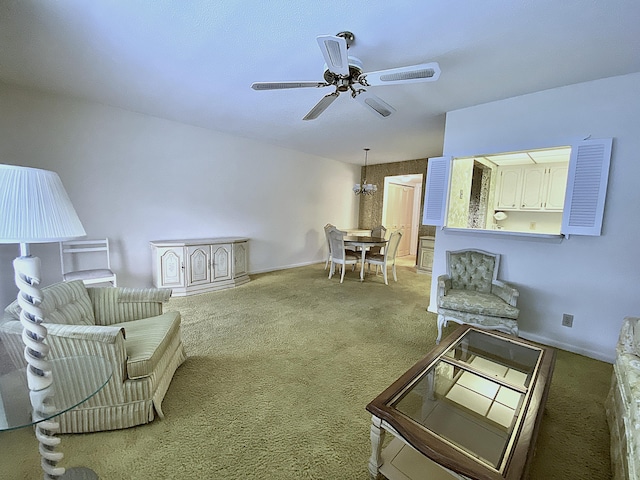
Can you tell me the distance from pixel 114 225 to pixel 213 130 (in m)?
2.09

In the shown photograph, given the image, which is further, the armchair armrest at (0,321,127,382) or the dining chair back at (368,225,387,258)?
the dining chair back at (368,225,387,258)

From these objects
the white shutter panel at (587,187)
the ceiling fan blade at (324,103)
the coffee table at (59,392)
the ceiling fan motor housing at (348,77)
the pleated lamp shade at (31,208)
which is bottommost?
the coffee table at (59,392)

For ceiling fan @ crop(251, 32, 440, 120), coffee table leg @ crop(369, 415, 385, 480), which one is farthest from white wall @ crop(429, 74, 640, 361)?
coffee table leg @ crop(369, 415, 385, 480)

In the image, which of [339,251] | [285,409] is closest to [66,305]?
[285,409]

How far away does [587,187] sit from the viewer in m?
2.48

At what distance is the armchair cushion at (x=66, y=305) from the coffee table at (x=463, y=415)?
1923 millimetres

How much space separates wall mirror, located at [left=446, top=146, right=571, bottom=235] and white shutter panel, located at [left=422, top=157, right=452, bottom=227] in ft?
0.78

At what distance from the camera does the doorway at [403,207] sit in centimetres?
722

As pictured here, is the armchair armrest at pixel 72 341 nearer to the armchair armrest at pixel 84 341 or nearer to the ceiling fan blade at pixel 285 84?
the armchair armrest at pixel 84 341

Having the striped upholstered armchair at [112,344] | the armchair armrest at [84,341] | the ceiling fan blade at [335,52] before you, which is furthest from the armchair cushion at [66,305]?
the ceiling fan blade at [335,52]

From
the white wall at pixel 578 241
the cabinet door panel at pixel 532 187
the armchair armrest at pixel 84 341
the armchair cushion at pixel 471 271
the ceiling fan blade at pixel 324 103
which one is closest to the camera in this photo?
the armchair armrest at pixel 84 341

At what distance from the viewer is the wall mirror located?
3.70 m

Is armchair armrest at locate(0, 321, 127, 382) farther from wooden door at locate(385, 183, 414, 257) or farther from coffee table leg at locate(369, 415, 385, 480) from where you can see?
wooden door at locate(385, 183, 414, 257)

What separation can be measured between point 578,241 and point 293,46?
124 inches
